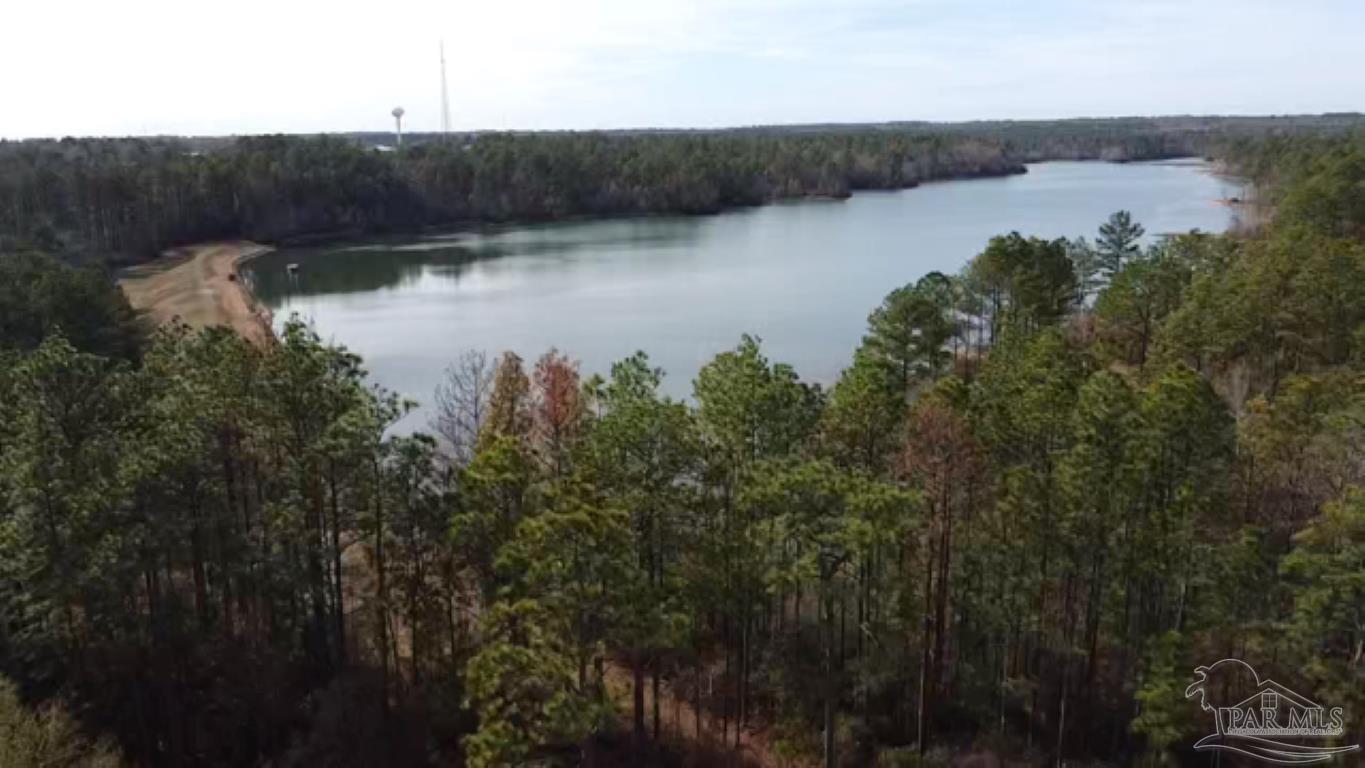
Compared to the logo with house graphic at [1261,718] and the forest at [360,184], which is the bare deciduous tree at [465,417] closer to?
the logo with house graphic at [1261,718]

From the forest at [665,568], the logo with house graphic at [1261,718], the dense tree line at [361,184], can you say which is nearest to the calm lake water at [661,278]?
the dense tree line at [361,184]

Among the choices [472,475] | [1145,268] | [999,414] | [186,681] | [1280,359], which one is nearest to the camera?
[472,475]

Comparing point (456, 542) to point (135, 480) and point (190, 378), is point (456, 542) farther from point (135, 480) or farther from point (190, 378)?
point (190, 378)

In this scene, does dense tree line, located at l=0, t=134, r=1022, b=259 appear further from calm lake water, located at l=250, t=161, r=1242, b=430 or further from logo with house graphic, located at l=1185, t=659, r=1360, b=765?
logo with house graphic, located at l=1185, t=659, r=1360, b=765

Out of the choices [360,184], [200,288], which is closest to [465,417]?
[200,288]

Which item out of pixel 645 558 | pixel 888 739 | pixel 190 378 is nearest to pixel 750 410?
pixel 645 558

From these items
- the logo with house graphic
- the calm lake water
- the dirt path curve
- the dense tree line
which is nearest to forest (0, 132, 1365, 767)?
the logo with house graphic

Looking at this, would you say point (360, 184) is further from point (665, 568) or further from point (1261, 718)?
point (1261, 718)

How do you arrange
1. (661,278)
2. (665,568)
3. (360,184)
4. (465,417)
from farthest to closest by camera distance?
(360,184), (661,278), (465,417), (665,568)
